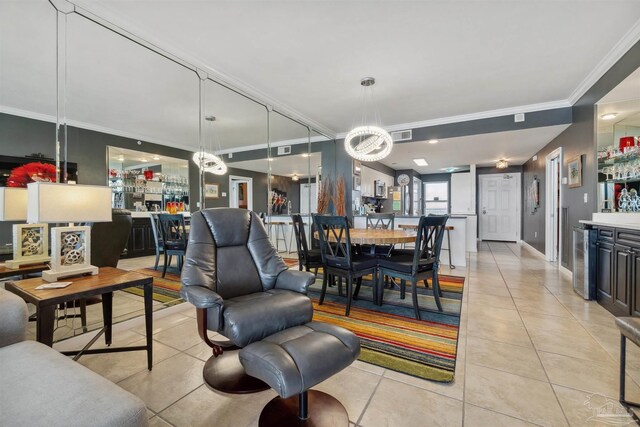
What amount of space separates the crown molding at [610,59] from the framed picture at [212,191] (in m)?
4.43

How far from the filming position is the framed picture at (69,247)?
175cm

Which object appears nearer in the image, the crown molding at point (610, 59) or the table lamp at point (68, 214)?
the table lamp at point (68, 214)

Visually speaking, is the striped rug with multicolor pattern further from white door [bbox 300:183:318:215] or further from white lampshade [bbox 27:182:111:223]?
white door [bbox 300:183:318:215]

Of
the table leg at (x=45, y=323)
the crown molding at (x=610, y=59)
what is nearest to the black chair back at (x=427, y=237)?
the crown molding at (x=610, y=59)

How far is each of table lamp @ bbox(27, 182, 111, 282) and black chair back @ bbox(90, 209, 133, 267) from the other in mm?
497

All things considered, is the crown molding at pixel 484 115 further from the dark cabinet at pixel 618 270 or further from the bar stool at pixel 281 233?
the bar stool at pixel 281 233

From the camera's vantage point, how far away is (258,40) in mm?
2752

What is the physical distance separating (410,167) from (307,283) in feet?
25.7

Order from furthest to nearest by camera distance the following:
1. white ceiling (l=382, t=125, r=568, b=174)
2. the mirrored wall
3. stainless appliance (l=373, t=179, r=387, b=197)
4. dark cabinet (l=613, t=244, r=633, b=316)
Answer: stainless appliance (l=373, t=179, r=387, b=197), white ceiling (l=382, t=125, r=568, b=174), dark cabinet (l=613, t=244, r=633, b=316), the mirrored wall

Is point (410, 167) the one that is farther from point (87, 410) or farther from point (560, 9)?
point (87, 410)

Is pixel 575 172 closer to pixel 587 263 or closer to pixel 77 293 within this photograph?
pixel 587 263

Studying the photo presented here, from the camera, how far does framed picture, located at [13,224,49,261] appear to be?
200cm

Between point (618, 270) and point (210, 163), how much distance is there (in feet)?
14.3

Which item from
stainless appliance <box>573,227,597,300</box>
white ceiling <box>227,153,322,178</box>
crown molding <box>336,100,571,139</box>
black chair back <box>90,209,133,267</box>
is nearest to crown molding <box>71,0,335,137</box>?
white ceiling <box>227,153,322,178</box>
